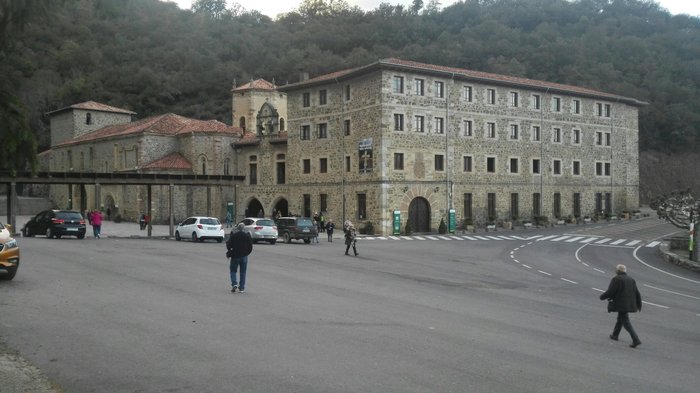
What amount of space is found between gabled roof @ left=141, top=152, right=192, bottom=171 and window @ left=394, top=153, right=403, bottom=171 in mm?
21081

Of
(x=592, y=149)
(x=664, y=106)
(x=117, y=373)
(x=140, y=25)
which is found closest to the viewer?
(x=117, y=373)

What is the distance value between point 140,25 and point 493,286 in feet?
346

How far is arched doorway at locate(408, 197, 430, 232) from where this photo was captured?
44469mm

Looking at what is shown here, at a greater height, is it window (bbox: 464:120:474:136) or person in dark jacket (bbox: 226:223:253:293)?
window (bbox: 464:120:474:136)

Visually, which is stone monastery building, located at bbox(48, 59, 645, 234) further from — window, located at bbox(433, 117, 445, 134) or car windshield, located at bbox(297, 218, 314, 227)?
car windshield, located at bbox(297, 218, 314, 227)

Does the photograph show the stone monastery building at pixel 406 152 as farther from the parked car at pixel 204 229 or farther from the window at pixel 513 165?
the parked car at pixel 204 229

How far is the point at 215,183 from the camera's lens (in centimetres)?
4225

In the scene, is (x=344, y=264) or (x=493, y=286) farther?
(x=344, y=264)

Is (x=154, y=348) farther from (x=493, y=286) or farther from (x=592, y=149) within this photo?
(x=592, y=149)

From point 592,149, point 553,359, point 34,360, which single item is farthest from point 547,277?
point 592,149

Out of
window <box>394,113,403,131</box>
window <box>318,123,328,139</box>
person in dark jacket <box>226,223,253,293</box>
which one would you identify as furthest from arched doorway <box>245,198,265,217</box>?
person in dark jacket <box>226,223,253,293</box>

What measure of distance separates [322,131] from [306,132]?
6.29ft

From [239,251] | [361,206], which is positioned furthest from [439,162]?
[239,251]

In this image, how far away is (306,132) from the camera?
49.2 m
